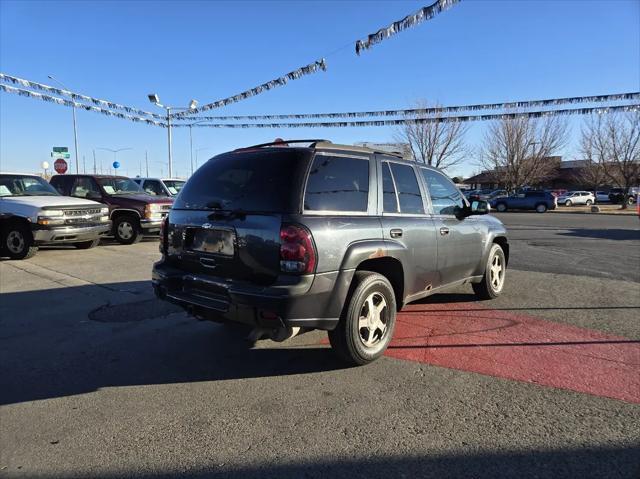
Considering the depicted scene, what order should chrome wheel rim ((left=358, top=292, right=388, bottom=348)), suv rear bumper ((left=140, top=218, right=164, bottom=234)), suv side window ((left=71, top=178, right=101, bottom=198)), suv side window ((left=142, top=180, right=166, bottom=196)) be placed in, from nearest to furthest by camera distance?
chrome wheel rim ((left=358, top=292, right=388, bottom=348)) < suv rear bumper ((left=140, top=218, right=164, bottom=234)) < suv side window ((left=71, top=178, right=101, bottom=198)) < suv side window ((left=142, top=180, right=166, bottom=196))

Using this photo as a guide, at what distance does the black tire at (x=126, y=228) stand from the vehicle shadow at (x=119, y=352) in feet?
20.5

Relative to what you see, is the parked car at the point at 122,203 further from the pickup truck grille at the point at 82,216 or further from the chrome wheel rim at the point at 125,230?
the pickup truck grille at the point at 82,216

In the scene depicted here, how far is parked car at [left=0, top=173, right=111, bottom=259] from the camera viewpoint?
30.9 ft

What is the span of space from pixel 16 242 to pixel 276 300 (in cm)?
859

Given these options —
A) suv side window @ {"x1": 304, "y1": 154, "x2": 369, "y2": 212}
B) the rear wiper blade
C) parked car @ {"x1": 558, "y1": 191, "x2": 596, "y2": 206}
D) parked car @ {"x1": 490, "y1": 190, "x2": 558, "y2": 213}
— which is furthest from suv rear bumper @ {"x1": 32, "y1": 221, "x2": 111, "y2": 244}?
parked car @ {"x1": 558, "y1": 191, "x2": 596, "y2": 206}

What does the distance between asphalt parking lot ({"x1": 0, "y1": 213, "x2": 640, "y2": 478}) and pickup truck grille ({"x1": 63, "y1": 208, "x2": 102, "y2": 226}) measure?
3.97m

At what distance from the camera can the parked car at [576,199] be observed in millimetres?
47000

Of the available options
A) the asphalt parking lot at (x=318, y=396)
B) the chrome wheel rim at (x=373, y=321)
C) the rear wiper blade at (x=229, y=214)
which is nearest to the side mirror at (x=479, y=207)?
the asphalt parking lot at (x=318, y=396)

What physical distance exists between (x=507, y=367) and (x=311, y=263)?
2.03 m

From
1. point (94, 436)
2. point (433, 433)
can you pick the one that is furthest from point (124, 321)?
point (433, 433)

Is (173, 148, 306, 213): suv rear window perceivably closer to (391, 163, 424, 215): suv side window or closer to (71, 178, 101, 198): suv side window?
(391, 163, 424, 215): suv side window

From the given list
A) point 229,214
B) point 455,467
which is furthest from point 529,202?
point 455,467

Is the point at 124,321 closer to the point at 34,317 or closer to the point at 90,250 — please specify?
the point at 34,317

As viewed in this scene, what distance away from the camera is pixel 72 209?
988 cm
